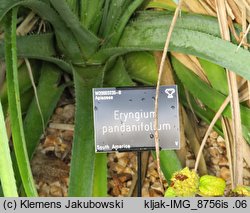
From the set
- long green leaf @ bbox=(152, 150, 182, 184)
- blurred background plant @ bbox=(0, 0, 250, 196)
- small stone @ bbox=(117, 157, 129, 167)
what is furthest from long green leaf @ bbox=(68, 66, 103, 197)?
small stone @ bbox=(117, 157, 129, 167)

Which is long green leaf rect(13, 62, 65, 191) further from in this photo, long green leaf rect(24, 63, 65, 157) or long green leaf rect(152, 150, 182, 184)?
long green leaf rect(152, 150, 182, 184)

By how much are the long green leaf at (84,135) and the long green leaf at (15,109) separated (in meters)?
0.16

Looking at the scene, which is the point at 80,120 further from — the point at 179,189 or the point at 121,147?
the point at 179,189

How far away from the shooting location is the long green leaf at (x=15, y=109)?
0.85 m

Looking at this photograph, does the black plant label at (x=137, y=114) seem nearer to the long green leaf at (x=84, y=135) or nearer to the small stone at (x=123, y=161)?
the long green leaf at (x=84, y=135)

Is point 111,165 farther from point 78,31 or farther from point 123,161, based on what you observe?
point 78,31

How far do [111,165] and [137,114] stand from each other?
0.30m

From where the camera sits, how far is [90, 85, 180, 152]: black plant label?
1089mm

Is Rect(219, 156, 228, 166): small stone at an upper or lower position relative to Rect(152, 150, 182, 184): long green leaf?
upper

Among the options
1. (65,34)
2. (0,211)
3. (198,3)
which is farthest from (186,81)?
(0,211)

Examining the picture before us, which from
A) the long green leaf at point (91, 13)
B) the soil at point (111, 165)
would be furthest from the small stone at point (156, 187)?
the long green leaf at point (91, 13)

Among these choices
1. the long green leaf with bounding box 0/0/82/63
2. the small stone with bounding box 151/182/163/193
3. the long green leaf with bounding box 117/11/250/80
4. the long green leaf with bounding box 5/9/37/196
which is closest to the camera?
the long green leaf with bounding box 5/9/37/196

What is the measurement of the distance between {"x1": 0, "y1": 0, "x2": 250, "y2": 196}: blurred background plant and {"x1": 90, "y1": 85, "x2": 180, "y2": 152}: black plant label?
0.04 metres

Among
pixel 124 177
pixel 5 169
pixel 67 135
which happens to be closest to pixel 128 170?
pixel 124 177
